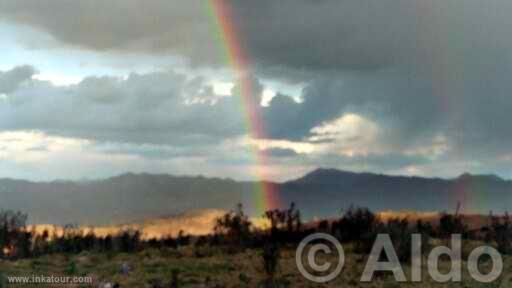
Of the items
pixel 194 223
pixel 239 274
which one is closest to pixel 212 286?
pixel 239 274

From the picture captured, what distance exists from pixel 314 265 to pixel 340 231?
7.96 meters

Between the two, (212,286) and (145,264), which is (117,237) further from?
(212,286)

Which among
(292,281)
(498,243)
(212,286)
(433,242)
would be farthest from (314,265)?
(498,243)

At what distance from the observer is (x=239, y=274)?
963 inches

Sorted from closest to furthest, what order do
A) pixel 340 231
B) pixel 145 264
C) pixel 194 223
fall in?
pixel 145 264 < pixel 340 231 < pixel 194 223

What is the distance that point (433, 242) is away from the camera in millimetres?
30969

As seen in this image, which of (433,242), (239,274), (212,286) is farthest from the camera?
(433,242)

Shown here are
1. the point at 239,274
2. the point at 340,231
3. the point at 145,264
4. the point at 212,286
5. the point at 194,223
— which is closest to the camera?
the point at 212,286

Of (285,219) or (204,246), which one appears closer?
(204,246)

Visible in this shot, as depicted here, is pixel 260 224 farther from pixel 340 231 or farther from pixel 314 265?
pixel 314 265

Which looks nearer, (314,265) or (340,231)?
(314,265)

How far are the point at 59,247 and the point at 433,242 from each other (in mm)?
14230

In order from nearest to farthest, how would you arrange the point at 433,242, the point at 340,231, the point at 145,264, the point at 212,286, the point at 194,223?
1. the point at 212,286
2. the point at 145,264
3. the point at 433,242
4. the point at 340,231
5. the point at 194,223

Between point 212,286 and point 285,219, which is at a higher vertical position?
point 285,219
